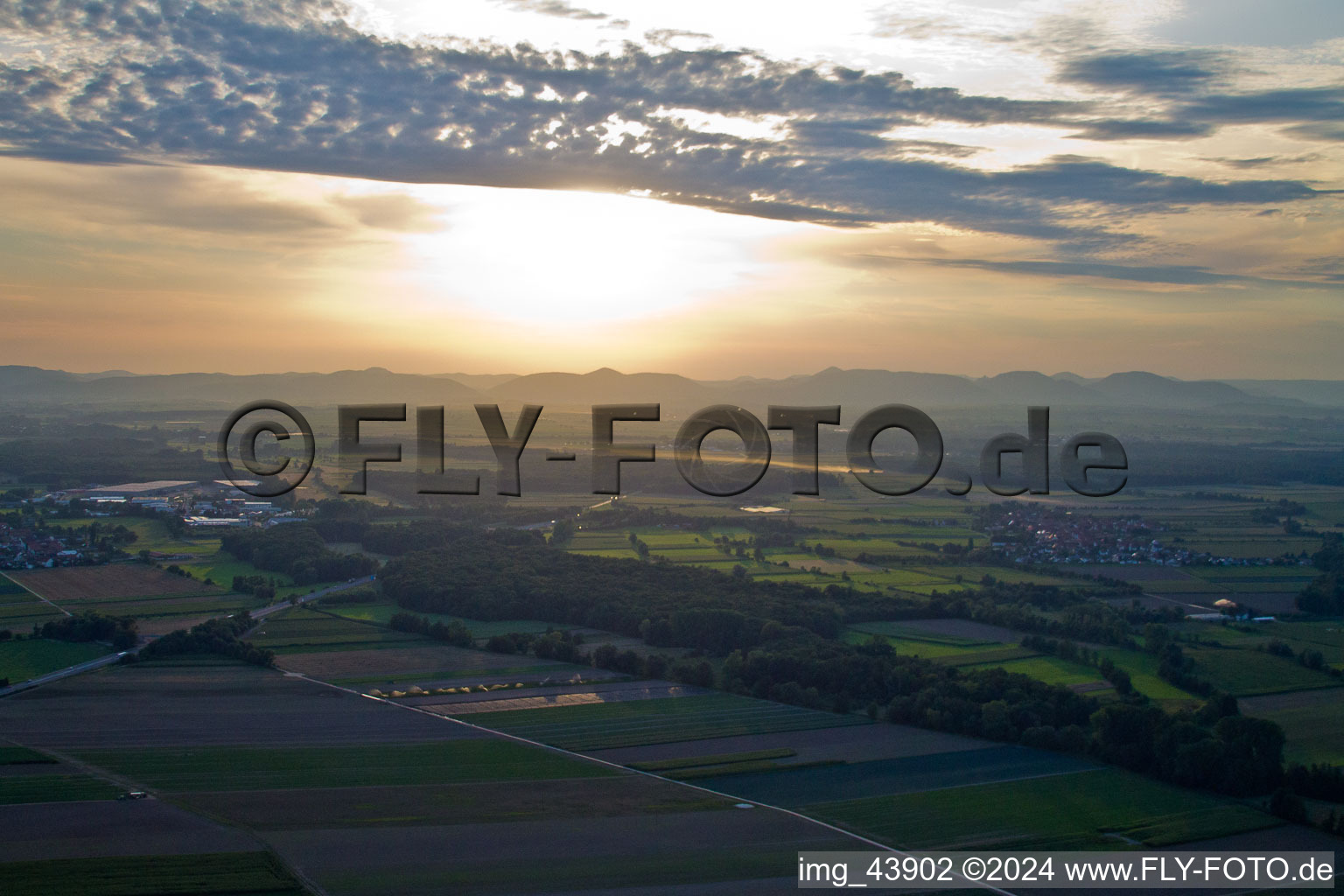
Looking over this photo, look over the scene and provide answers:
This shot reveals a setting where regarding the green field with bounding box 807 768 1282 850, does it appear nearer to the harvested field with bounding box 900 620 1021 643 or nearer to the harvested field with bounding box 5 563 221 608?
the harvested field with bounding box 900 620 1021 643

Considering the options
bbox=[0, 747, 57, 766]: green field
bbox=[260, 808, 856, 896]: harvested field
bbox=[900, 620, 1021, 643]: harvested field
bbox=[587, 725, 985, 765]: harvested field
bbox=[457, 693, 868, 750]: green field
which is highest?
bbox=[900, 620, 1021, 643]: harvested field

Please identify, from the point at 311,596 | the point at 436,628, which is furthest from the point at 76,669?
the point at 311,596

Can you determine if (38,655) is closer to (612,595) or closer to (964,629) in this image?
(612,595)

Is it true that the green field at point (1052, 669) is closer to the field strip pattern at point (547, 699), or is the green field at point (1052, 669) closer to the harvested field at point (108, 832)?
the field strip pattern at point (547, 699)

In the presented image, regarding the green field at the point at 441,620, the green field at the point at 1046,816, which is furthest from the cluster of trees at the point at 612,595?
the green field at the point at 1046,816

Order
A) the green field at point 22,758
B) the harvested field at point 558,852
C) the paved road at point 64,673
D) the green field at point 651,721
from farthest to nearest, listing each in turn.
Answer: the paved road at point 64,673, the green field at point 651,721, the green field at point 22,758, the harvested field at point 558,852

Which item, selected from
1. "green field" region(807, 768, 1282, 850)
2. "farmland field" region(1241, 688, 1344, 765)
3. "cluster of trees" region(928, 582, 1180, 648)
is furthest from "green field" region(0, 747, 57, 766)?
"cluster of trees" region(928, 582, 1180, 648)
